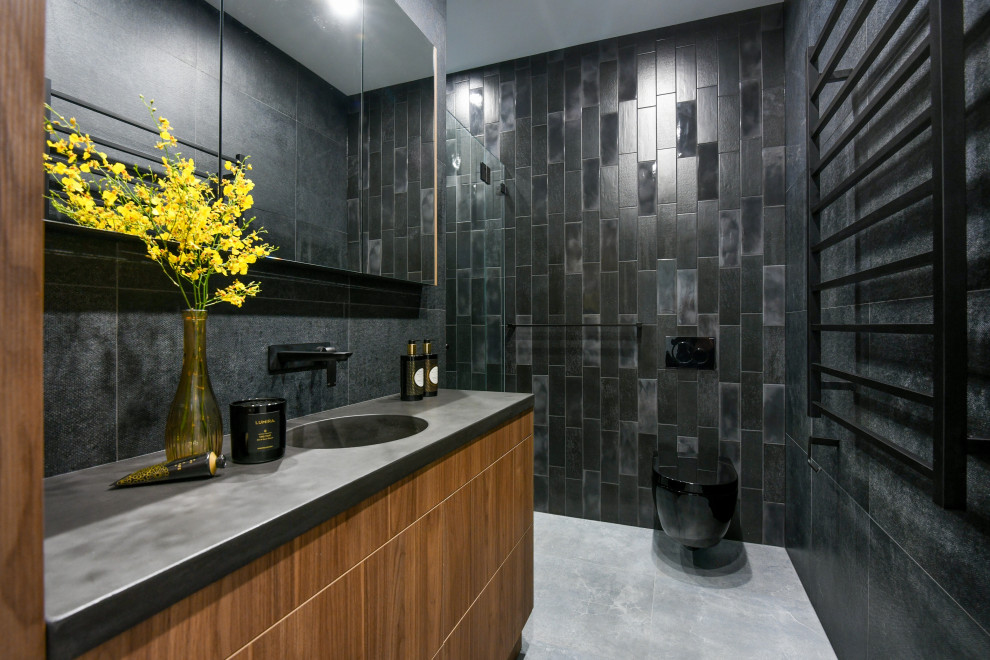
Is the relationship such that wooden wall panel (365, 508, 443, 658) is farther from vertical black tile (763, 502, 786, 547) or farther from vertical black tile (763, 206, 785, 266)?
vertical black tile (763, 206, 785, 266)

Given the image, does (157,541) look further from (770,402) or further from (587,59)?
(587,59)

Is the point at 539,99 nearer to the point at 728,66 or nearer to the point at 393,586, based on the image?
the point at 728,66

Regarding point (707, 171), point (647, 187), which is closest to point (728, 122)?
point (707, 171)

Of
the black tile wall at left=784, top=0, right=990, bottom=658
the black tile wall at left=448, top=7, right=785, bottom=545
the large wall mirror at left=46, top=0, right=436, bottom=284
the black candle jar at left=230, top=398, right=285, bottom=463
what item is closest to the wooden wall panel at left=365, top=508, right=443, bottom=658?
the black candle jar at left=230, top=398, right=285, bottom=463

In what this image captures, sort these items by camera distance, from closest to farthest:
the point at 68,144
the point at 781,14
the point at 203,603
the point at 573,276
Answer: the point at 203,603 < the point at 68,144 < the point at 781,14 < the point at 573,276

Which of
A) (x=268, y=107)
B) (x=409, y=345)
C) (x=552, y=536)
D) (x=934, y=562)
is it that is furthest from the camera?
(x=552, y=536)

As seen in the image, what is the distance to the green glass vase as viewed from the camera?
0.80 meters

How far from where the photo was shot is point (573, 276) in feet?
8.60

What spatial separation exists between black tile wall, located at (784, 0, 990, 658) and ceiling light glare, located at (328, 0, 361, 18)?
1.48 meters

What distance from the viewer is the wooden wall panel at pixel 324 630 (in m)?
0.58

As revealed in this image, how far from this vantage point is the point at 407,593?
0.87m

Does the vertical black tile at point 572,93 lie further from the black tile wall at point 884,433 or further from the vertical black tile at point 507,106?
the black tile wall at point 884,433

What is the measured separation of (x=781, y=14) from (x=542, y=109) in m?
1.27

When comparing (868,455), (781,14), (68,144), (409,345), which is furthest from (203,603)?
(781,14)
